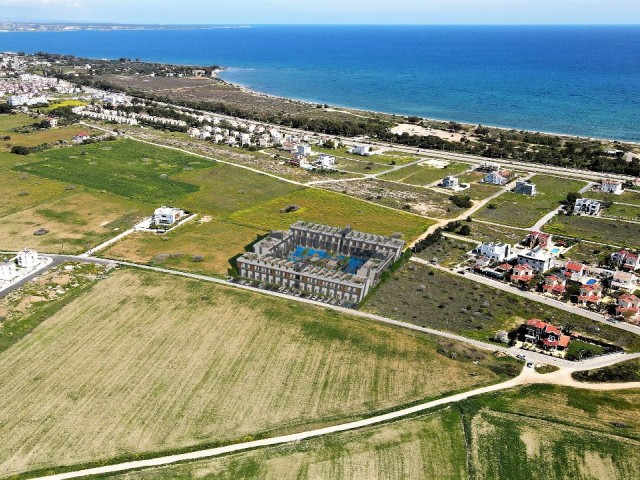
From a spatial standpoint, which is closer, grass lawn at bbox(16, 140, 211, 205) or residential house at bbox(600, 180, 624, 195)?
grass lawn at bbox(16, 140, 211, 205)

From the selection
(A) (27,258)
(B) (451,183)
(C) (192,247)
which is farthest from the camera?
(B) (451,183)

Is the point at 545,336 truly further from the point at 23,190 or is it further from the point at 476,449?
the point at 23,190

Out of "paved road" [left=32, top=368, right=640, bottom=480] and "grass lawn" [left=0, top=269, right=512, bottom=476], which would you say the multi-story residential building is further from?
"paved road" [left=32, top=368, right=640, bottom=480]

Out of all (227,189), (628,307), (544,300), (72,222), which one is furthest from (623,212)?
(72,222)

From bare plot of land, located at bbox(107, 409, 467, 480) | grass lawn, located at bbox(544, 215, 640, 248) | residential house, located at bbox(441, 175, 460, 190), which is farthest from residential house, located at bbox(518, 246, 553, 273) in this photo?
residential house, located at bbox(441, 175, 460, 190)

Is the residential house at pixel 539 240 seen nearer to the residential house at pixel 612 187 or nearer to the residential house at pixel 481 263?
the residential house at pixel 481 263

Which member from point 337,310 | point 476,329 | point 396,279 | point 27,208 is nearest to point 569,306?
point 476,329
